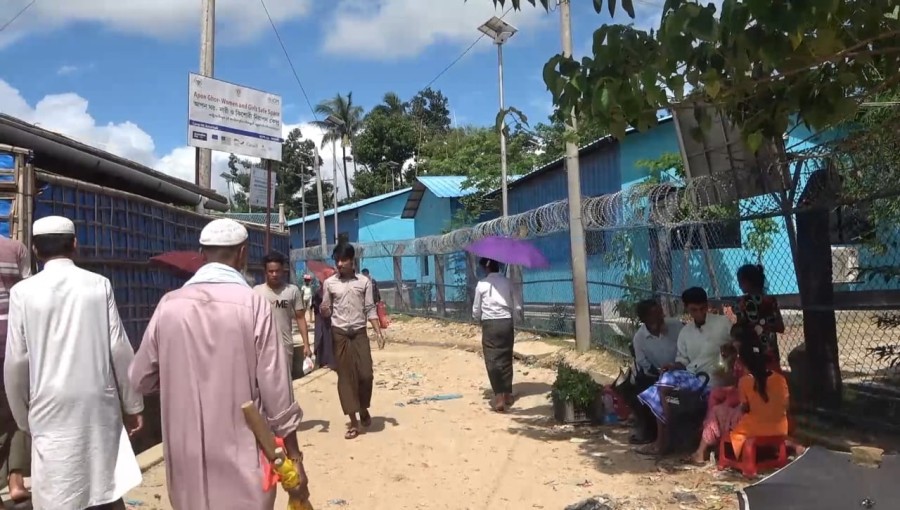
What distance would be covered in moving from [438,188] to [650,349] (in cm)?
2085

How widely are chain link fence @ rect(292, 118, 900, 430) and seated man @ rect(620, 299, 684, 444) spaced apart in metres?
1.00

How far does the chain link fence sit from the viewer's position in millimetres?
5938

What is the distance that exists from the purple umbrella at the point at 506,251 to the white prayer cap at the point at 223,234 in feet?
17.7

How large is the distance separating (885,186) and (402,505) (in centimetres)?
402

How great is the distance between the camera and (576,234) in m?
11.2

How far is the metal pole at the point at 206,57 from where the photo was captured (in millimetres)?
11359

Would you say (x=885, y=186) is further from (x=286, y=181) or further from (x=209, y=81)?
(x=286, y=181)

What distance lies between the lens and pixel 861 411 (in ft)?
20.3

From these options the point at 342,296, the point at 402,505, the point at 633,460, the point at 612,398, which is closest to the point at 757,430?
the point at 633,460

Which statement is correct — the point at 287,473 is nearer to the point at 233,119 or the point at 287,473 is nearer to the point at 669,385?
Answer: the point at 669,385

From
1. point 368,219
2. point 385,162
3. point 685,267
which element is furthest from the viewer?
point 385,162

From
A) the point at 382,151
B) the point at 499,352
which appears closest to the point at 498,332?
the point at 499,352

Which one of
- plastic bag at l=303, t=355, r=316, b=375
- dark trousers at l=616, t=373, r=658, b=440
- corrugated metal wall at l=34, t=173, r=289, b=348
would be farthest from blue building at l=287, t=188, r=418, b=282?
dark trousers at l=616, t=373, r=658, b=440

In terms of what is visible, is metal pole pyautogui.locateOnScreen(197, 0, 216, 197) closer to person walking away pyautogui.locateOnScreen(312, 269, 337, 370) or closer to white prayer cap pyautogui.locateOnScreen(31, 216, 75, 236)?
person walking away pyautogui.locateOnScreen(312, 269, 337, 370)
